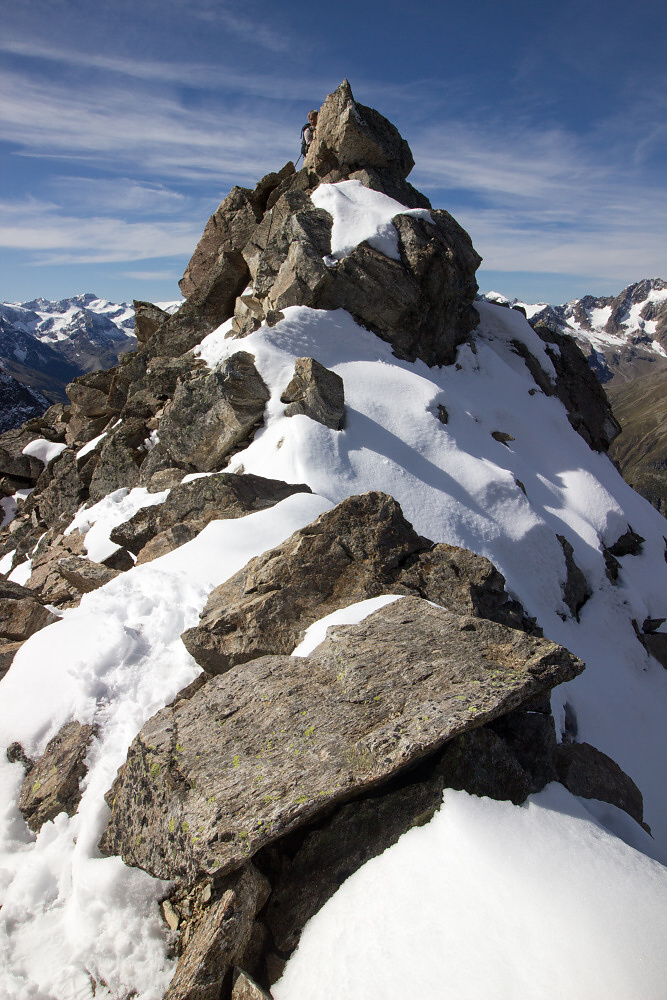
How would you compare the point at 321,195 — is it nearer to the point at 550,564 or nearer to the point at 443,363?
the point at 443,363

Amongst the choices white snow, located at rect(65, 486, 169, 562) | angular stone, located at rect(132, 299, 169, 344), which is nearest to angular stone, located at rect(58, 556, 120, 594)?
white snow, located at rect(65, 486, 169, 562)

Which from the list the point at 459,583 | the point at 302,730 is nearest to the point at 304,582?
the point at 459,583

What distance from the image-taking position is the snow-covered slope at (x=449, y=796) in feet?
17.7

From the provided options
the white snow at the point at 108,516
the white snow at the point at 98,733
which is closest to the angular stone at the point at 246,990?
the white snow at the point at 98,733

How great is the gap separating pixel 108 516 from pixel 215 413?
5.75 meters

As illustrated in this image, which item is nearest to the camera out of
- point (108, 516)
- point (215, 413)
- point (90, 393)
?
point (108, 516)

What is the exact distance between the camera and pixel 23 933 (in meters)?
6.27

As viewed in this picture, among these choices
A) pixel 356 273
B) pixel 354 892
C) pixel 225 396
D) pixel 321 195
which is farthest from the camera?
pixel 321 195

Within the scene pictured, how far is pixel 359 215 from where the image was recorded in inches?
1115

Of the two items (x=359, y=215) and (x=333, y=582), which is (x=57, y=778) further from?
(x=359, y=215)

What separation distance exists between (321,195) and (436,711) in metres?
29.4

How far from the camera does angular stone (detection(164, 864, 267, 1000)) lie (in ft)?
18.4

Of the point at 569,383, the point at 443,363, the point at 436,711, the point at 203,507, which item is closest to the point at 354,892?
the point at 436,711

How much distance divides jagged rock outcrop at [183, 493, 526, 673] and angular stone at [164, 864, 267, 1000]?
3782 millimetres
